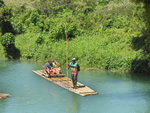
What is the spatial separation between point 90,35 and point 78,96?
1201cm

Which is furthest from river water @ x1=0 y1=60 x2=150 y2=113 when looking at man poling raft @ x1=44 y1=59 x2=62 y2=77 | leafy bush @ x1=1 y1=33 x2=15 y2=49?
leafy bush @ x1=1 y1=33 x2=15 y2=49

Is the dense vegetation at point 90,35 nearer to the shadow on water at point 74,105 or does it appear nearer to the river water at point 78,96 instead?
the river water at point 78,96

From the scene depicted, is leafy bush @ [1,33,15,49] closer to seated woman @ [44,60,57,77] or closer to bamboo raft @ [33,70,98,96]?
bamboo raft @ [33,70,98,96]

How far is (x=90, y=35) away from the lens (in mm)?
23141

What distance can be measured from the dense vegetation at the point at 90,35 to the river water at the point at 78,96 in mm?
1374

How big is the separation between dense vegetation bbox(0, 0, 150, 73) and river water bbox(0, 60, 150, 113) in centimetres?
137

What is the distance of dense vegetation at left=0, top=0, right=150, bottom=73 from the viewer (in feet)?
57.9

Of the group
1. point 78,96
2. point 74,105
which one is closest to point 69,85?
point 78,96

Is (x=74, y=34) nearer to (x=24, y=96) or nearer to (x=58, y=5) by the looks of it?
(x=58, y=5)

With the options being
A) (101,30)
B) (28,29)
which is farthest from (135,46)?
(28,29)

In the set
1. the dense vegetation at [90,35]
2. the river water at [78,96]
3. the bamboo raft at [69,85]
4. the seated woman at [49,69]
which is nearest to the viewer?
the river water at [78,96]

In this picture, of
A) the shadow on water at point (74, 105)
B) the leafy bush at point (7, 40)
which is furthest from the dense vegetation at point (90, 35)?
the shadow on water at point (74, 105)

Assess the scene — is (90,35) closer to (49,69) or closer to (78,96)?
(49,69)

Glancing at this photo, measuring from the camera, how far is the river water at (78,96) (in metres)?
10.5
